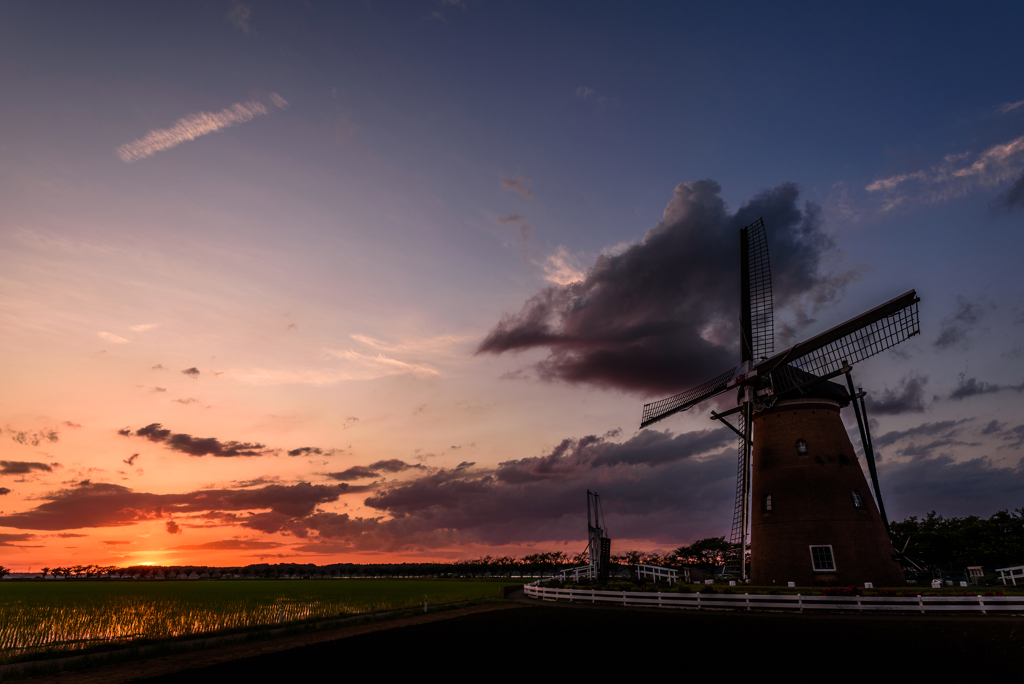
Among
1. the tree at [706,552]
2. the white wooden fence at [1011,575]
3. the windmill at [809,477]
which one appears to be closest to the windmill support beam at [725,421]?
the windmill at [809,477]

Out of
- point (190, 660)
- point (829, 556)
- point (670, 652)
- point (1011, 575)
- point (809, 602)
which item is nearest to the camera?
point (670, 652)

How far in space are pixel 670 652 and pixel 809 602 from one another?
14559 mm

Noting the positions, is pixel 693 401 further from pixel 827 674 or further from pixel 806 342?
pixel 827 674

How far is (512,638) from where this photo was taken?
17156 millimetres

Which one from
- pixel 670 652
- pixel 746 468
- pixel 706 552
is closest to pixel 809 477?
pixel 746 468

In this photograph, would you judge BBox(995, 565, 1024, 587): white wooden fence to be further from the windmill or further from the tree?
the tree

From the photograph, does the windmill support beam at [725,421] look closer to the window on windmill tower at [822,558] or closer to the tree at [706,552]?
the window on windmill tower at [822,558]

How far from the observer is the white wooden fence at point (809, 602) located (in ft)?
70.4

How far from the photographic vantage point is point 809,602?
24125 mm

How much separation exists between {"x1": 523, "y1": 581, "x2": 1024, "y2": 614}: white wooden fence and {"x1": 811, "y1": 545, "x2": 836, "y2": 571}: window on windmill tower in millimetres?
4430

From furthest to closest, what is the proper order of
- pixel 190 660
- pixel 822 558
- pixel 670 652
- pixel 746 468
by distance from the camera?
pixel 746 468, pixel 822 558, pixel 190 660, pixel 670 652

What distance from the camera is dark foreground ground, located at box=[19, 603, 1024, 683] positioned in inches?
438

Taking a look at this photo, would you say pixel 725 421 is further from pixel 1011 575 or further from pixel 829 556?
pixel 1011 575

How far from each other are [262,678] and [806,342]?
101 feet
